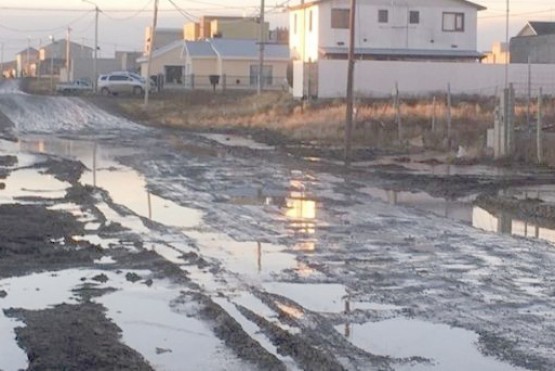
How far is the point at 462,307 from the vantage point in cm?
1138

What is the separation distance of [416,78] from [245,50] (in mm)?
35881

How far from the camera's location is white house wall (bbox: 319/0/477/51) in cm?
6400

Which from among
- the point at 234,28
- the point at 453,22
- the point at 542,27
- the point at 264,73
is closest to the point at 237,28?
the point at 234,28

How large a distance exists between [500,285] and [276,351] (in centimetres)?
436

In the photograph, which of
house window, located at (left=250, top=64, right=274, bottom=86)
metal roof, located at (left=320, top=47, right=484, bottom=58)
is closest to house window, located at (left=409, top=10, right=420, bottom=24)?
metal roof, located at (left=320, top=47, right=484, bottom=58)

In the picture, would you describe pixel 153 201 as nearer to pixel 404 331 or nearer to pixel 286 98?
pixel 404 331

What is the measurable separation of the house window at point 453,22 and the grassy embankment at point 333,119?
10.9 m

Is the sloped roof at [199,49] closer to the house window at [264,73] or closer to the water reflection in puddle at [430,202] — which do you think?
the house window at [264,73]

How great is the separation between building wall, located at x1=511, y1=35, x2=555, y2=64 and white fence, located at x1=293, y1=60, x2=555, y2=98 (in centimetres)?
1789

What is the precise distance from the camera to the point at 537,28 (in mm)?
91062

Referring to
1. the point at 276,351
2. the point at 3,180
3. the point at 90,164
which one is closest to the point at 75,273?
the point at 276,351

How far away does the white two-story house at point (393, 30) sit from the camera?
2514 inches

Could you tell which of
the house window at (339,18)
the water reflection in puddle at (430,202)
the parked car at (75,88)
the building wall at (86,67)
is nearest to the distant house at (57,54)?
the building wall at (86,67)

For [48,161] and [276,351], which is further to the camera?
[48,161]
